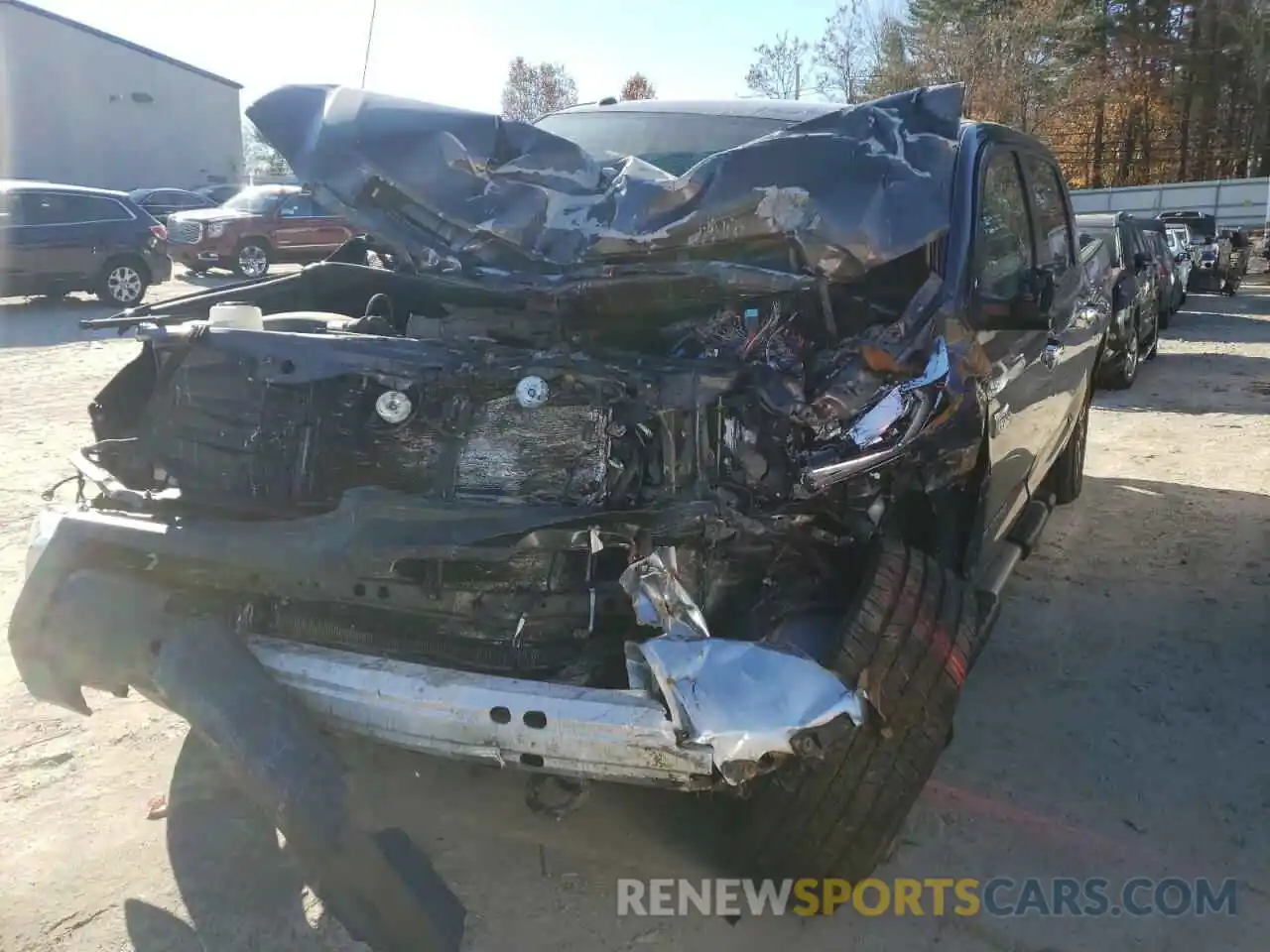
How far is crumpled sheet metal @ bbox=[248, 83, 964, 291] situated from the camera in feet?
10.5

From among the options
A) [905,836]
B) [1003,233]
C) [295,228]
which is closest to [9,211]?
[295,228]

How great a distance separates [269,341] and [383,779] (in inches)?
55.3

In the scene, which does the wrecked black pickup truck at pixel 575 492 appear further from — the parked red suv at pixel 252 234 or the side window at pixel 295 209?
the side window at pixel 295 209

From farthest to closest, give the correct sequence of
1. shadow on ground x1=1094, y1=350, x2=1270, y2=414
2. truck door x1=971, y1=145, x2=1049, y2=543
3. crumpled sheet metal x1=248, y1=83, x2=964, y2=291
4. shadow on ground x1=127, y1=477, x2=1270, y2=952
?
shadow on ground x1=1094, y1=350, x2=1270, y2=414, truck door x1=971, y1=145, x2=1049, y2=543, crumpled sheet metal x1=248, y1=83, x2=964, y2=291, shadow on ground x1=127, y1=477, x2=1270, y2=952

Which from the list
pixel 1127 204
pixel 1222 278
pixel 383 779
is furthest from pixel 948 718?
pixel 1127 204

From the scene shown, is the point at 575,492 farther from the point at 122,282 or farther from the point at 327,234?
the point at 327,234

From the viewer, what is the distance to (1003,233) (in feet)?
12.6

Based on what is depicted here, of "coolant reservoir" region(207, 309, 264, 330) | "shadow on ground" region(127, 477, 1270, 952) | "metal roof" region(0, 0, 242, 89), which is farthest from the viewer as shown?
"metal roof" region(0, 0, 242, 89)

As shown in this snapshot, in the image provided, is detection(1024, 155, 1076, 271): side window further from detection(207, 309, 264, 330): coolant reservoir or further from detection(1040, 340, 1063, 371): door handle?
detection(207, 309, 264, 330): coolant reservoir

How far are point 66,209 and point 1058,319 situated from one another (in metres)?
13.9

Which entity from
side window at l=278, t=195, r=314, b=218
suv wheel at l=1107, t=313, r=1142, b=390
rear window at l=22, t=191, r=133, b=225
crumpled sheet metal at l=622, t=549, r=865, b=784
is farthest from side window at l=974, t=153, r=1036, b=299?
side window at l=278, t=195, r=314, b=218

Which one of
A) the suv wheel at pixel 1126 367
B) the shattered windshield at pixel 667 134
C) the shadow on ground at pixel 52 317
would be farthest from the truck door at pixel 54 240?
the suv wheel at pixel 1126 367

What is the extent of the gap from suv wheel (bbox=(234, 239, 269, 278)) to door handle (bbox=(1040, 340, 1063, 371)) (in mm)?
16000

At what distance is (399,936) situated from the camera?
91.6 inches
